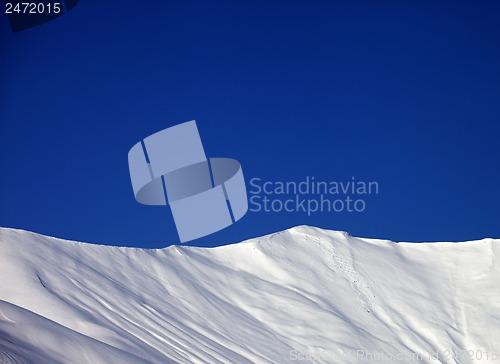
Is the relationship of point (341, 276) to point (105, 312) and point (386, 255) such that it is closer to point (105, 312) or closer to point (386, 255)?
point (386, 255)

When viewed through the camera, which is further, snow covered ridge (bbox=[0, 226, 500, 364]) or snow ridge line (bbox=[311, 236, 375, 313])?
snow ridge line (bbox=[311, 236, 375, 313])

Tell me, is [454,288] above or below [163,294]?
below

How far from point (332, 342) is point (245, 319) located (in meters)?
4.34

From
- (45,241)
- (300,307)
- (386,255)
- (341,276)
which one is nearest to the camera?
(45,241)

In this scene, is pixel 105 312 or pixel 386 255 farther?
pixel 386 255

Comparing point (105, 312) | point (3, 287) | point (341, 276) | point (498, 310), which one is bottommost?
point (498, 310)

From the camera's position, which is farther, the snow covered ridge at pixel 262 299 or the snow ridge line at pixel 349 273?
the snow ridge line at pixel 349 273

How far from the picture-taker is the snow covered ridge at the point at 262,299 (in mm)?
25688

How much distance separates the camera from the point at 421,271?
40625mm

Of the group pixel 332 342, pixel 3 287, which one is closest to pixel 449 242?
pixel 332 342

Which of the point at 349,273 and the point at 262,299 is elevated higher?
the point at 262,299

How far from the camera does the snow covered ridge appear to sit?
25.7 metres

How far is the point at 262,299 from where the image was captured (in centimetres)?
3556

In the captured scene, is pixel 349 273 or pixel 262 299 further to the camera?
pixel 349 273
